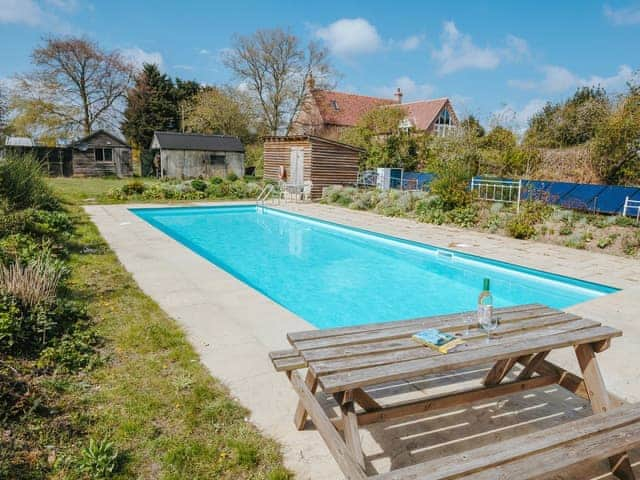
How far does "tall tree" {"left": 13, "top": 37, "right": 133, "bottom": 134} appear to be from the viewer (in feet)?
90.5

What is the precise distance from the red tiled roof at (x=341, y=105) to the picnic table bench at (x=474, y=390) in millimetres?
28132

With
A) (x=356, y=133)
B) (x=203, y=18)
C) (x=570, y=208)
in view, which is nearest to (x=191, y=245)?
(x=570, y=208)

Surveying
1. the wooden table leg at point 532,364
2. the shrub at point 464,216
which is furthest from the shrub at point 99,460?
the shrub at point 464,216

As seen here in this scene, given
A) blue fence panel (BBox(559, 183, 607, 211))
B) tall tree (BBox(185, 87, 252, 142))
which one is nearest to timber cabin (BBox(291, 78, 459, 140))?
tall tree (BBox(185, 87, 252, 142))

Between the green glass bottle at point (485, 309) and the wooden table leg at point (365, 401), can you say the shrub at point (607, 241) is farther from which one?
the wooden table leg at point (365, 401)

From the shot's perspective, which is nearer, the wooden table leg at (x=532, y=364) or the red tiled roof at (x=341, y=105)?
the wooden table leg at (x=532, y=364)

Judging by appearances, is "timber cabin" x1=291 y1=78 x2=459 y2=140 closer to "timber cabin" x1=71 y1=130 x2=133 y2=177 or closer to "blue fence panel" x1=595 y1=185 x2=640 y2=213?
"timber cabin" x1=71 y1=130 x2=133 y2=177

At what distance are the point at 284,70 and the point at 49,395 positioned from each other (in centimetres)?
2875

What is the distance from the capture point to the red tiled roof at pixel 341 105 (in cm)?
3005

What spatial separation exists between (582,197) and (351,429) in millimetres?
11826

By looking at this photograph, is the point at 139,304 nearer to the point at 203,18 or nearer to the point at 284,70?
the point at 203,18

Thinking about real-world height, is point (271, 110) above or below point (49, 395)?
above

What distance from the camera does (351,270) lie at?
8062 millimetres

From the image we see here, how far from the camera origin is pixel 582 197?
Answer: 11.2 metres
